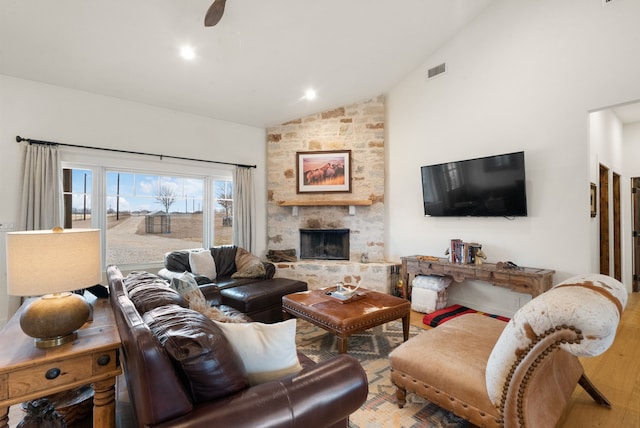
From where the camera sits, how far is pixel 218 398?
3.50 feet

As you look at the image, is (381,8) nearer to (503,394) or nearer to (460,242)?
(460,242)

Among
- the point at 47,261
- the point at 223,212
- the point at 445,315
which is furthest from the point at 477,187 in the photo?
the point at 47,261

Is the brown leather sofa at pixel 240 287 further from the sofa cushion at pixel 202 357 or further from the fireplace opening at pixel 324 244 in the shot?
the sofa cushion at pixel 202 357

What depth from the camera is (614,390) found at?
2.09 m

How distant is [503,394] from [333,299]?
5.34ft

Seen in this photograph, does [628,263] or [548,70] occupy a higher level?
[548,70]

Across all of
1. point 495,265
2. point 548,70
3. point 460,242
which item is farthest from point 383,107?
point 495,265

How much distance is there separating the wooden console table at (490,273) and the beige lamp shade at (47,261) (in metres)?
3.56

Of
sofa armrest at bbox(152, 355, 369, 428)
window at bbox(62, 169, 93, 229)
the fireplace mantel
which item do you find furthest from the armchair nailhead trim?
window at bbox(62, 169, 93, 229)

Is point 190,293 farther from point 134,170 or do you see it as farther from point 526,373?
point 134,170

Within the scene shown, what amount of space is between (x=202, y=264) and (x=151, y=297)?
2.38 meters

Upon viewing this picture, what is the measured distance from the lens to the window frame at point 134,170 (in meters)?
3.59

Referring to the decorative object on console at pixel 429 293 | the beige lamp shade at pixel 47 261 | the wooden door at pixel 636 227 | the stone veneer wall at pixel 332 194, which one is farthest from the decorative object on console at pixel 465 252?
the beige lamp shade at pixel 47 261

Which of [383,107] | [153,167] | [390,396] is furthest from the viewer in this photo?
[383,107]
